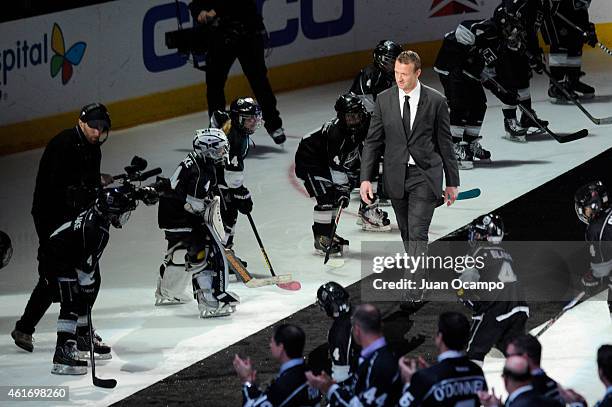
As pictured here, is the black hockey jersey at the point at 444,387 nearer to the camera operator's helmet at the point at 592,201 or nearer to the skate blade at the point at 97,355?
the camera operator's helmet at the point at 592,201

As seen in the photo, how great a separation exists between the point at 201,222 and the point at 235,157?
2.30 feet

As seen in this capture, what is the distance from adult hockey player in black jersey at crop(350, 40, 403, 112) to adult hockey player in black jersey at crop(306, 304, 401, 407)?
Result: 14.4 ft

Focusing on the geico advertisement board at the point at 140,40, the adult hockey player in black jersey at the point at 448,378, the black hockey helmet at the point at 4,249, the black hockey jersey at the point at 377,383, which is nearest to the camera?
the adult hockey player in black jersey at the point at 448,378

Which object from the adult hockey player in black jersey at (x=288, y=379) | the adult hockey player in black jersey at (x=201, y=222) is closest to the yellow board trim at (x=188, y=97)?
the adult hockey player in black jersey at (x=201, y=222)

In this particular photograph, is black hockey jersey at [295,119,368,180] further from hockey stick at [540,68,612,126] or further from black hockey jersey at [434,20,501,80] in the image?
hockey stick at [540,68,612,126]

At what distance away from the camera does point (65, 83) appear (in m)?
12.6

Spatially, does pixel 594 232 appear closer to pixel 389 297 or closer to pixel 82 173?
pixel 389 297

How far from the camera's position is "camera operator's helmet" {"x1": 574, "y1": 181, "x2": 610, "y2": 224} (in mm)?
7855

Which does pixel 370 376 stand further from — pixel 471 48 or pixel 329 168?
pixel 471 48

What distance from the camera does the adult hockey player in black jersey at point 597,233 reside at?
25.4 ft

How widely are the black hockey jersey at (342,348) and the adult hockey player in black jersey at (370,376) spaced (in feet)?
3.28

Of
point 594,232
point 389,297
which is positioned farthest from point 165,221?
point 594,232

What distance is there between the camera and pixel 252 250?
9.91m

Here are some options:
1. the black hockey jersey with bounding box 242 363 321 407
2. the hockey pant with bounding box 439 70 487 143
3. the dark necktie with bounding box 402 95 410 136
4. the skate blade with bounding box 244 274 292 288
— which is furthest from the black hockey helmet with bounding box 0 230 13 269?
the hockey pant with bounding box 439 70 487 143
